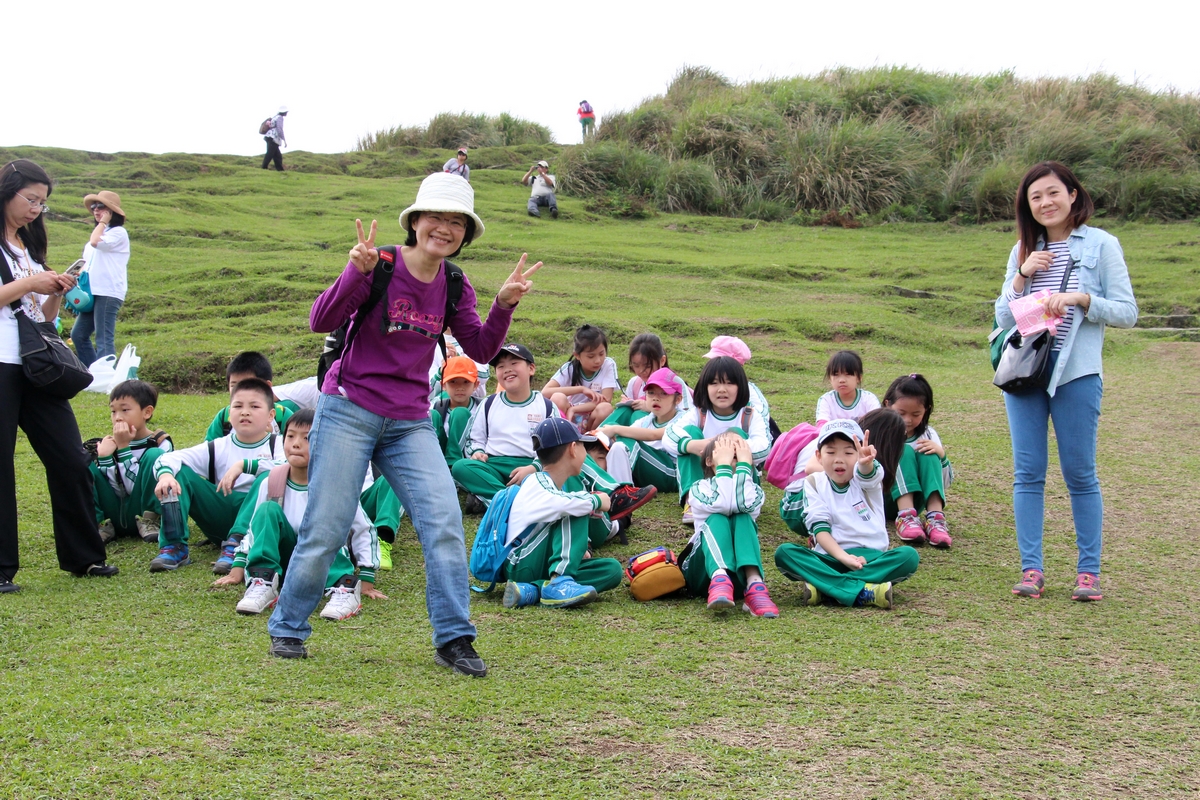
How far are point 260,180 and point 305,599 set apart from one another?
20.0 metres

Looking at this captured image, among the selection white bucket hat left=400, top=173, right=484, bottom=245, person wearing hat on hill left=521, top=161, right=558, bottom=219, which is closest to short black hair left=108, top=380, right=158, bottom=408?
white bucket hat left=400, top=173, right=484, bottom=245

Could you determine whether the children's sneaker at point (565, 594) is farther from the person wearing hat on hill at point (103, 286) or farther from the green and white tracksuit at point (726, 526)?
the person wearing hat on hill at point (103, 286)

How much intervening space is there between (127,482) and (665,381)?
10.3ft

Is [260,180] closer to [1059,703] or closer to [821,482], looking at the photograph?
[821,482]

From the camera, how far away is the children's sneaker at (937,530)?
5312 millimetres

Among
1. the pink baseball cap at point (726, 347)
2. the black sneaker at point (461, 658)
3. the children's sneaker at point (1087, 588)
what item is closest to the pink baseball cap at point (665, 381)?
the pink baseball cap at point (726, 347)

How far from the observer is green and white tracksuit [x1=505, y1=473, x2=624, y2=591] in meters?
4.41

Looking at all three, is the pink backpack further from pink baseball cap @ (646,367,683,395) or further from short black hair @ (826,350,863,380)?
pink baseball cap @ (646,367,683,395)

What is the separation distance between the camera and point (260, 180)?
71.0 ft

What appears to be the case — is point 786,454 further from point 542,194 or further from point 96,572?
point 542,194

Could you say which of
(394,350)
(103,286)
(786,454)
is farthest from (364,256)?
(103,286)

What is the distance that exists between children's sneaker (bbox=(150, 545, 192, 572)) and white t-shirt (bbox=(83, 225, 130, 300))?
525 cm

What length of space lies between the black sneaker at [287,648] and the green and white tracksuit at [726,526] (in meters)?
1.72

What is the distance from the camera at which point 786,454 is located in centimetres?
597
